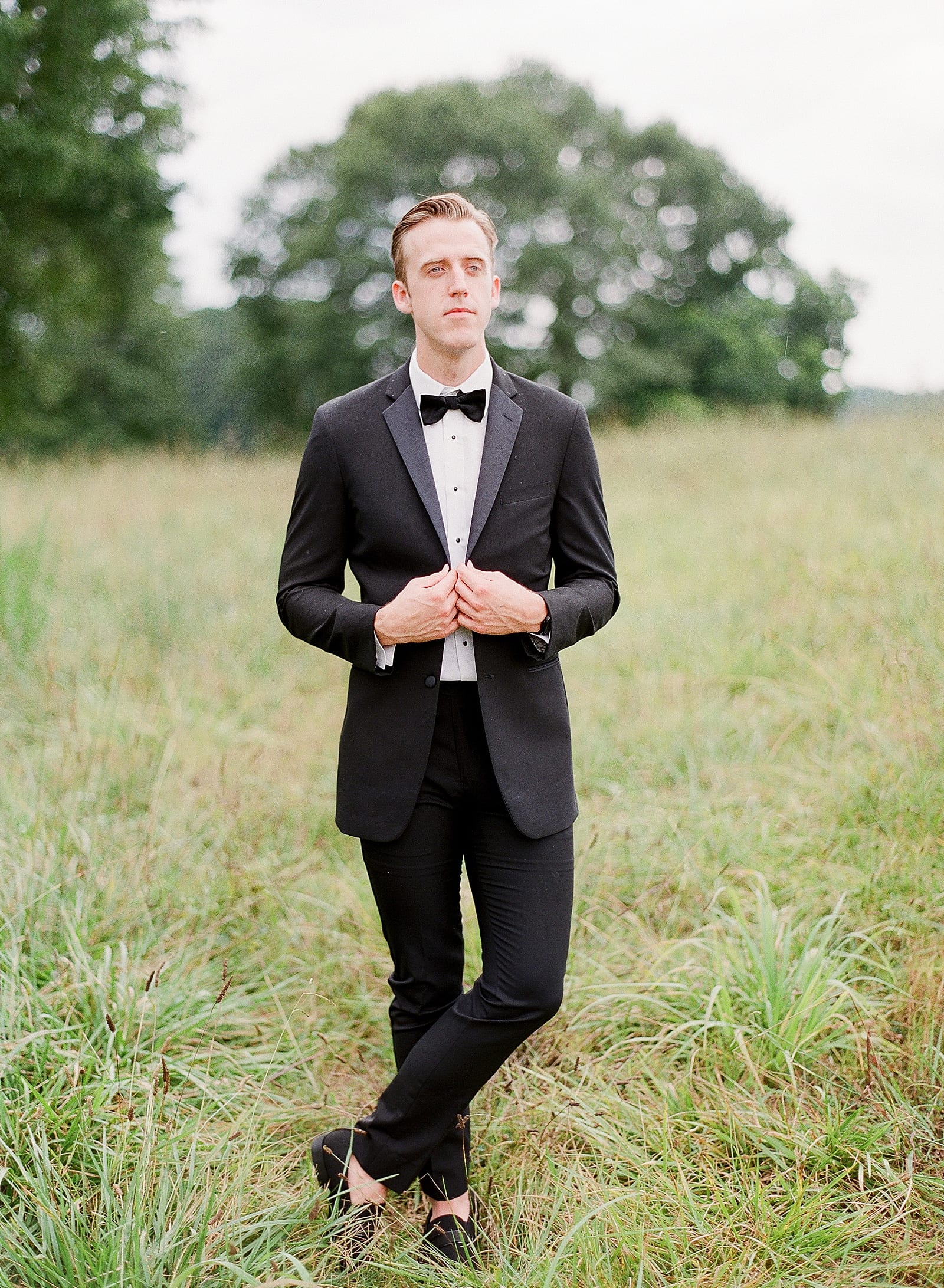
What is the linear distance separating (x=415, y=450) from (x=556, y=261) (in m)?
25.3

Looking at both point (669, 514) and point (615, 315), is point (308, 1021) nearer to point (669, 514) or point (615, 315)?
point (669, 514)

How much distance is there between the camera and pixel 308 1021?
303cm

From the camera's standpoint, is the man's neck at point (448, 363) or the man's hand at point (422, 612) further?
the man's neck at point (448, 363)

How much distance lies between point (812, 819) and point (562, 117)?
1215 inches

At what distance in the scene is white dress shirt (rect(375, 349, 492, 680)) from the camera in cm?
221

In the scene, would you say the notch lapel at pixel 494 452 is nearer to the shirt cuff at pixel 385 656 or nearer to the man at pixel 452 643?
the man at pixel 452 643

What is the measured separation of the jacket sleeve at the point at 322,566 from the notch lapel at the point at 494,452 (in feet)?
1.01

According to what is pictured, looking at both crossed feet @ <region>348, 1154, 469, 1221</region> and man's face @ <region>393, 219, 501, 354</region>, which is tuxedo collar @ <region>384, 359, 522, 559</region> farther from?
crossed feet @ <region>348, 1154, 469, 1221</region>

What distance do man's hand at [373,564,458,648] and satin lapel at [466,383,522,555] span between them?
15cm

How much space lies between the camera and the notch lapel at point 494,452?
2.18 meters

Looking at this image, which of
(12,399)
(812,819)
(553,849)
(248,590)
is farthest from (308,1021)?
(12,399)

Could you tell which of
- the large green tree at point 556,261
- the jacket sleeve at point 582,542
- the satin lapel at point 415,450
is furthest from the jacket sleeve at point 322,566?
the large green tree at point 556,261

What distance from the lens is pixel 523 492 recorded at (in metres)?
2.23

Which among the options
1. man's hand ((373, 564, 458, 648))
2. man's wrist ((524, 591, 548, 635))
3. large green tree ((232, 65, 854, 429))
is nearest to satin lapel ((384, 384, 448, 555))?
man's hand ((373, 564, 458, 648))
